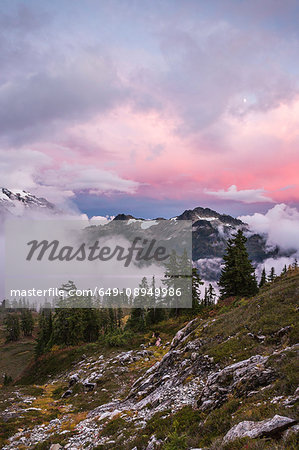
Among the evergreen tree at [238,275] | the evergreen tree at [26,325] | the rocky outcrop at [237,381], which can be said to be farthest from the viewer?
the evergreen tree at [26,325]

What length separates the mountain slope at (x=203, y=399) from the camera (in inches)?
306

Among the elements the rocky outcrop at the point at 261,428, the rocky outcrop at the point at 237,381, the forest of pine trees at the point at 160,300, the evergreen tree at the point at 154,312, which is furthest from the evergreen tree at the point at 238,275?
the rocky outcrop at the point at 261,428

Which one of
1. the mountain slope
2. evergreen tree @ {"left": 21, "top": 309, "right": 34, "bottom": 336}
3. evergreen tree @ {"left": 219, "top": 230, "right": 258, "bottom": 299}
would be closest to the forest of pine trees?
evergreen tree @ {"left": 219, "top": 230, "right": 258, "bottom": 299}

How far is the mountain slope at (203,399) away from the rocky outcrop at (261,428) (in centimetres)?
2

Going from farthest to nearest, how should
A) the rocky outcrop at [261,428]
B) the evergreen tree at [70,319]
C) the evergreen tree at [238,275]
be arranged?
1. the evergreen tree at [70,319]
2. the evergreen tree at [238,275]
3. the rocky outcrop at [261,428]

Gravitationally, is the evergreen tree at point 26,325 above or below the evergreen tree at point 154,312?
below

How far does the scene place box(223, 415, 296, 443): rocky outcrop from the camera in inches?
246

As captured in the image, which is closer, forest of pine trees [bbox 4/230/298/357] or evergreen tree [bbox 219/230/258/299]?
Result: evergreen tree [bbox 219/230/258/299]

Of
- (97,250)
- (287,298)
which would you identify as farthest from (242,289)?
(97,250)

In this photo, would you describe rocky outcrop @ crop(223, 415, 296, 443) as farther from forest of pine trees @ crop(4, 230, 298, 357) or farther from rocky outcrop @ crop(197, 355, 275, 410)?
forest of pine trees @ crop(4, 230, 298, 357)

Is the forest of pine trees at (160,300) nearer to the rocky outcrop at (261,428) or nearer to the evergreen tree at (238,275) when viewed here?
the evergreen tree at (238,275)

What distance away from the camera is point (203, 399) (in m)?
11.4

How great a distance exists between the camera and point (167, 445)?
8.54 metres

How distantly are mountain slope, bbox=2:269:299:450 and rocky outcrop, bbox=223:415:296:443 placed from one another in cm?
2
